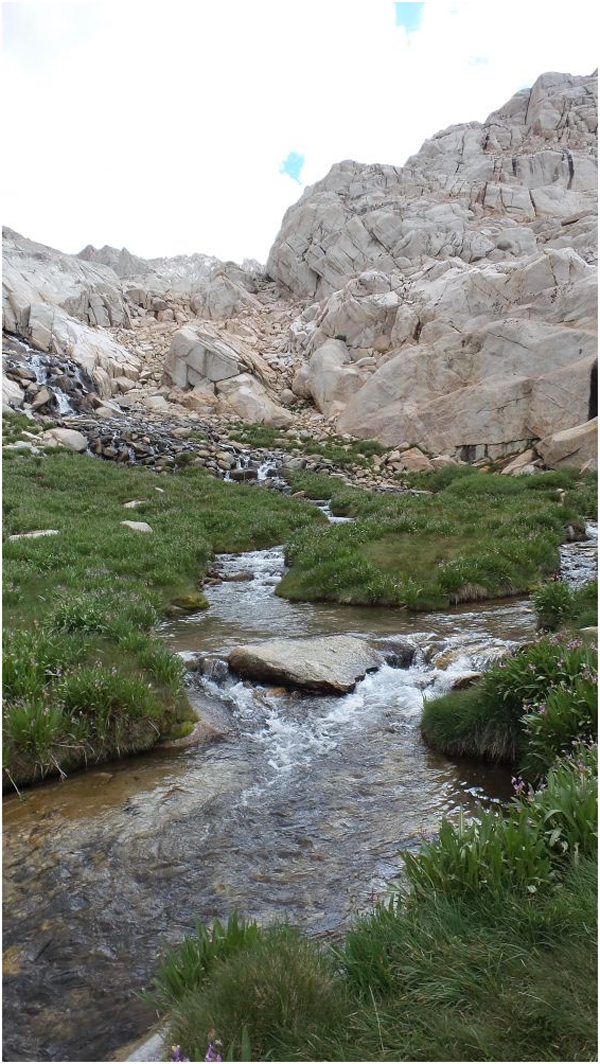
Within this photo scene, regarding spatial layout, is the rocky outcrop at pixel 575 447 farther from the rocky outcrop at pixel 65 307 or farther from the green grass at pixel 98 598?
the rocky outcrop at pixel 65 307

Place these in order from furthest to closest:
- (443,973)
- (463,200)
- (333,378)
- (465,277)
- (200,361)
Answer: (463,200)
(200,361)
(333,378)
(465,277)
(443,973)

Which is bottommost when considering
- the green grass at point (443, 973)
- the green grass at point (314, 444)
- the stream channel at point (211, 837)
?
the stream channel at point (211, 837)

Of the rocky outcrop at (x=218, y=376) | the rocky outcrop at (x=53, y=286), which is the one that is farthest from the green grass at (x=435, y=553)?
the rocky outcrop at (x=53, y=286)

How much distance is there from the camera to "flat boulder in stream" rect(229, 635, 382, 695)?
9.52 meters

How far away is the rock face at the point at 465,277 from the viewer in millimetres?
40344

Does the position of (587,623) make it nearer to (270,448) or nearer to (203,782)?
(203,782)

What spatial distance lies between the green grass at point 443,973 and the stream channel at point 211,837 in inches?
32.5

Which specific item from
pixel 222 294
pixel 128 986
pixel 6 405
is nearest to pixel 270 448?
pixel 6 405

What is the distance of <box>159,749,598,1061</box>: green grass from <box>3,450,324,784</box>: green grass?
12.3 feet

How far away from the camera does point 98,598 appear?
36.0 feet

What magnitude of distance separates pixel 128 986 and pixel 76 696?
381 centimetres

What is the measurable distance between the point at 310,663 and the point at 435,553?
7765 millimetres

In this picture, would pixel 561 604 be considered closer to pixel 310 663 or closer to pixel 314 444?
pixel 310 663

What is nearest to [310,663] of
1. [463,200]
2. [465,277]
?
[465,277]
